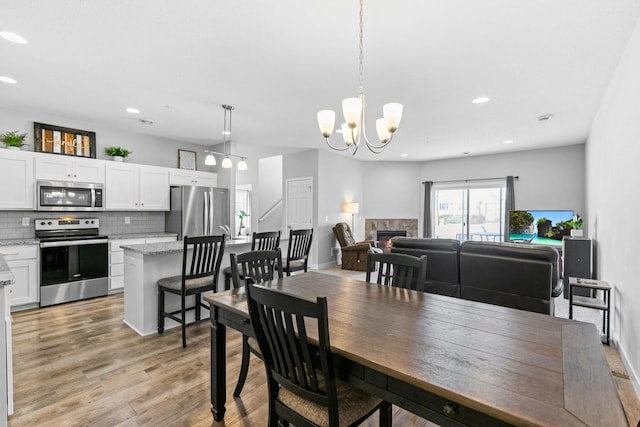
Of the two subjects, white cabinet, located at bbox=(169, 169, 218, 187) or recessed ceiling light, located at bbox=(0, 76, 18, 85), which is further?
white cabinet, located at bbox=(169, 169, 218, 187)

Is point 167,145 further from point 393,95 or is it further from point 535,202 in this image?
point 535,202

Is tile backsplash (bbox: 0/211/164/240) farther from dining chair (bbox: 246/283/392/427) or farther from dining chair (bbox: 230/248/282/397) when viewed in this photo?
dining chair (bbox: 246/283/392/427)

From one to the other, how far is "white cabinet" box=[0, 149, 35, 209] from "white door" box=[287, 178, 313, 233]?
4.60 metres

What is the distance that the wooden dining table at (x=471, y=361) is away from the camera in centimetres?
89

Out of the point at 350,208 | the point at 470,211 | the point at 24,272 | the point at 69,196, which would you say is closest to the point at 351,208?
the point at 350,208

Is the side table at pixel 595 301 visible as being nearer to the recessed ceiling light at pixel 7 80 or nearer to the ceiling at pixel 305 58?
the ceiling at pixel 305 58

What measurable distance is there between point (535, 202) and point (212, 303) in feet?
24.5

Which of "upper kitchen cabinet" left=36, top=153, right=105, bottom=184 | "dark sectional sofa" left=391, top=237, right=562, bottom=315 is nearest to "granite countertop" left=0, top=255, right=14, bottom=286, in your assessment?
"upper kitchen cabinet" left=36, top=153, right=105, bottom=184

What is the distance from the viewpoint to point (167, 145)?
19.3 ft

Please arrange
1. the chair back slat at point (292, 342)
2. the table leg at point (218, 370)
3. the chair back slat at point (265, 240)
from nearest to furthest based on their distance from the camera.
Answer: the chair back slat at point (292, 342), the table leg at point (218, 370), the chair back slat at point (265, 240)

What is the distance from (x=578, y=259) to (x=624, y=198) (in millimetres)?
2213

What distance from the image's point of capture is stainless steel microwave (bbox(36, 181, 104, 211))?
428cm

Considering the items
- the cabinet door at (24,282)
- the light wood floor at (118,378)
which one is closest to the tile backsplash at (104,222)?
the cabinet door at (24,282)

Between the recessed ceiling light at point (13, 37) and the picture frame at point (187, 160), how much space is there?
11.5 ft
